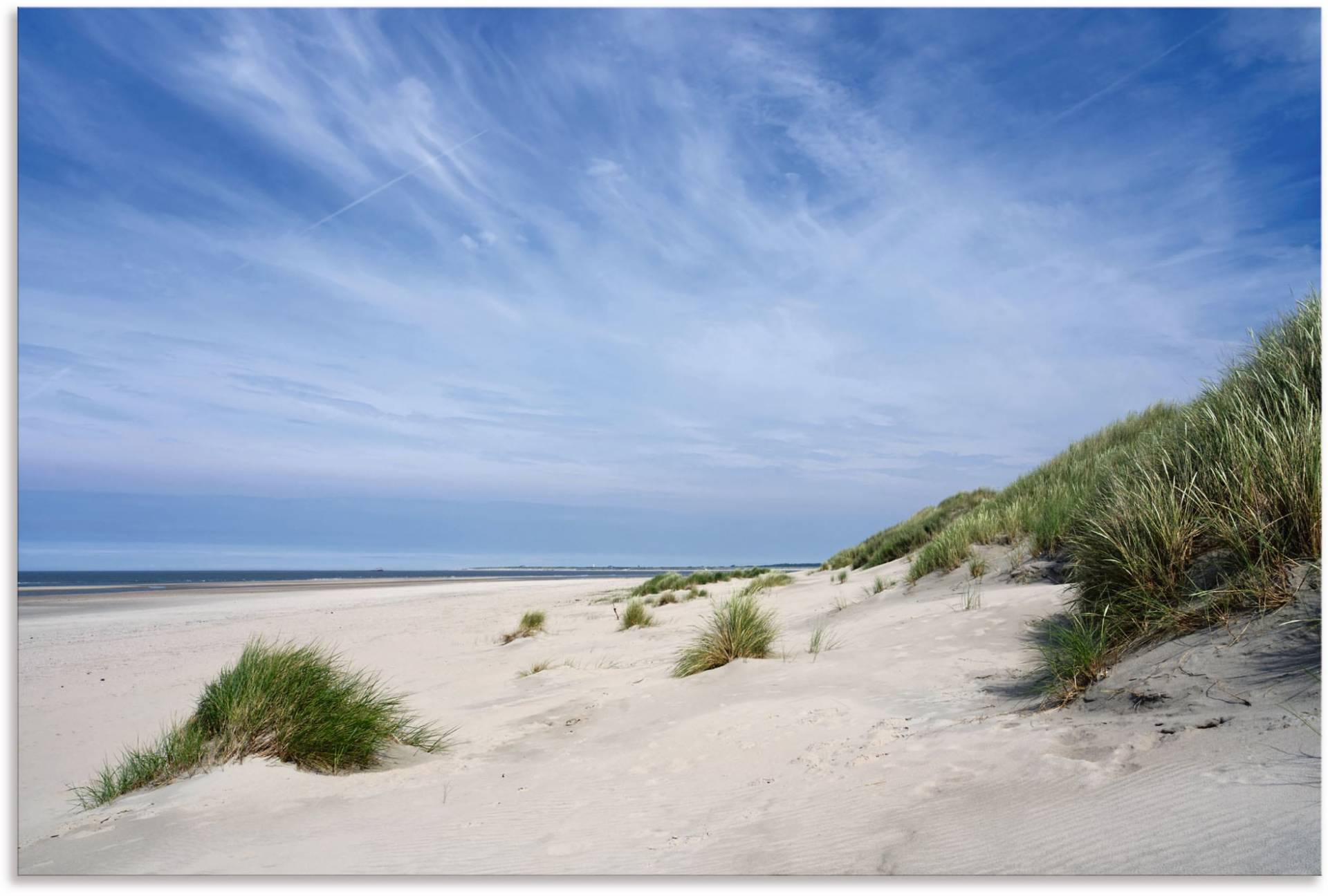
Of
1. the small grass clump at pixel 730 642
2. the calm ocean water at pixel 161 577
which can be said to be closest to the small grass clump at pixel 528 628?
the small grass clump at pixel 730 642

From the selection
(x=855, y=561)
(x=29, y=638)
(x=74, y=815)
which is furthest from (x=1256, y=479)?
(x=29, y=638)

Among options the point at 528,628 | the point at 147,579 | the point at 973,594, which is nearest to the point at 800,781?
the point at 973,594

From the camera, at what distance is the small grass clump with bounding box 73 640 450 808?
460 centimetres

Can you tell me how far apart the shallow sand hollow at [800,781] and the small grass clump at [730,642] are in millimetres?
251

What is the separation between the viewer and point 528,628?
1259 centimetres

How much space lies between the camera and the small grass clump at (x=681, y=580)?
2183cm

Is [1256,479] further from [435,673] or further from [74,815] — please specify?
[435,673]

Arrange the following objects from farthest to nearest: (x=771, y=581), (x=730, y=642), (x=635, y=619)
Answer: (x=771, y=581) < (x=635, y=619) < (x=730, y=642)

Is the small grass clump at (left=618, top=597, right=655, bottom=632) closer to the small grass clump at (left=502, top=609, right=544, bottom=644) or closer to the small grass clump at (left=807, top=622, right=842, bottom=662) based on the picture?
the small grass clump at (left=502, top=609, right=544, bottom=644)

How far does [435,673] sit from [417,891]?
723 centimetres

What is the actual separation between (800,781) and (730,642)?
332cm

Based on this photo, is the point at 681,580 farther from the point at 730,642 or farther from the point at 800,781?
the point at 800,781

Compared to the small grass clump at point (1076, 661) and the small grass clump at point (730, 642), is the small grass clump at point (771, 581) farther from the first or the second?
the small grass clump at point (1076, 661)

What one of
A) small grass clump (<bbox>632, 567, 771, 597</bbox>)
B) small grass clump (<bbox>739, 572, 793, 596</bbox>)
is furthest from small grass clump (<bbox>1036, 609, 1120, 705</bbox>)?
small grass clump (<bbox>632, 567, 771, 597</bbox>)
